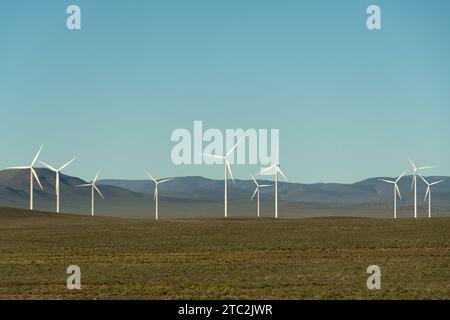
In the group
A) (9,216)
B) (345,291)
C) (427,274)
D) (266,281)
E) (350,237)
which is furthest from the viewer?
(9,216)

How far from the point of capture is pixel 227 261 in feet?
160

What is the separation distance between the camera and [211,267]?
146ft

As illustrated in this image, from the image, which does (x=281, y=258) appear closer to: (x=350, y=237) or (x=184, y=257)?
(x=184, y=257)

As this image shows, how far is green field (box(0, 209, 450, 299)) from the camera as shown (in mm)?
33250

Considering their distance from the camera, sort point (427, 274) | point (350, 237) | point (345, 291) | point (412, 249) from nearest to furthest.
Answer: point (345, 291) < point (427, 274) < point (412, 249) < point (350, 237)

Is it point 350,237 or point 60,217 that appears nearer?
point 350,237

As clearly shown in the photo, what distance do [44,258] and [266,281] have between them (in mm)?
18701

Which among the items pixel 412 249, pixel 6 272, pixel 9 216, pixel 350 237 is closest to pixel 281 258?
pixel 412 249

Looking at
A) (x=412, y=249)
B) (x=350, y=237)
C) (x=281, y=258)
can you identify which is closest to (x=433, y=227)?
(x=350, y=237)

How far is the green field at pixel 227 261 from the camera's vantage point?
109 ft
